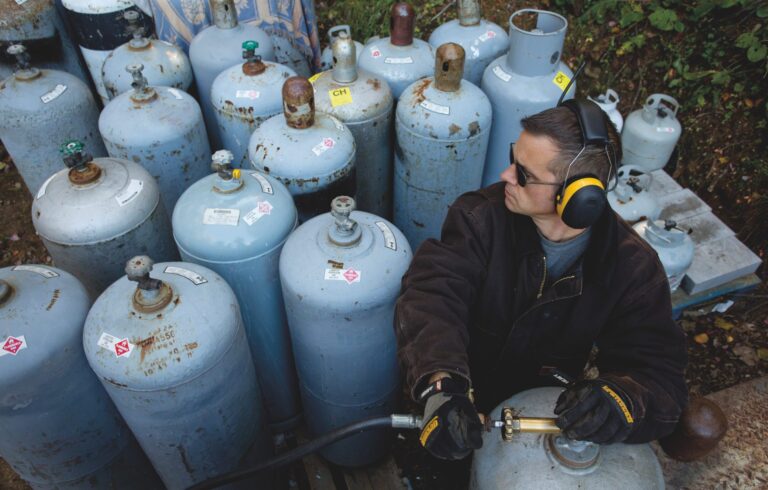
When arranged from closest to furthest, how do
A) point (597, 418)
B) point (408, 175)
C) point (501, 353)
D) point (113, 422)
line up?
point (597, 418)
point (501, 353)
point (113, 422)
point (408, 175)

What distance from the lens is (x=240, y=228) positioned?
2.07 metres

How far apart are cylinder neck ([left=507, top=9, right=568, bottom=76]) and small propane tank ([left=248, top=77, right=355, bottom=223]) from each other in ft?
4.05

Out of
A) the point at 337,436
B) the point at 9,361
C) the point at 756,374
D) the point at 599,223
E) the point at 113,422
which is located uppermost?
the point at 599,223

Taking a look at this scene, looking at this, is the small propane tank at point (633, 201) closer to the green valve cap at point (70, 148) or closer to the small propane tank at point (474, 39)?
the small propane tank at point (474, 39)

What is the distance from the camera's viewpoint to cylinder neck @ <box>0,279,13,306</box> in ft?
5.56

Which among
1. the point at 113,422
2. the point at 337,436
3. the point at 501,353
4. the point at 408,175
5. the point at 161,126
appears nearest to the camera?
the point at 337,436

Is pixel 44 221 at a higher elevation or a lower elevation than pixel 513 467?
higher

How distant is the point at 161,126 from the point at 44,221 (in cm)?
77

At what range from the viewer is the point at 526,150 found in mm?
1553

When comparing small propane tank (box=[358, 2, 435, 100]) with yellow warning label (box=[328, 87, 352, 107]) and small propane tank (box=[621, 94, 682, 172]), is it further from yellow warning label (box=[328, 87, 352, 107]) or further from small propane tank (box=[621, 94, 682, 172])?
small propane tank (box=[621, 94, 682, 172])

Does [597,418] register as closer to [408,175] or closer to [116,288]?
[116,288]

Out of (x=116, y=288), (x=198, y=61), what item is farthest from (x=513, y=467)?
(x=198, y=61)

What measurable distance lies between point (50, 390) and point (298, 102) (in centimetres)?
148

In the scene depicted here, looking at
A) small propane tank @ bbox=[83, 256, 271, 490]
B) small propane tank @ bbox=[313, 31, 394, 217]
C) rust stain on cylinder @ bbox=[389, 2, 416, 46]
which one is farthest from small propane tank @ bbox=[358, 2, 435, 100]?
small propane tank @ bbox=[83, 256, 271, 490]
